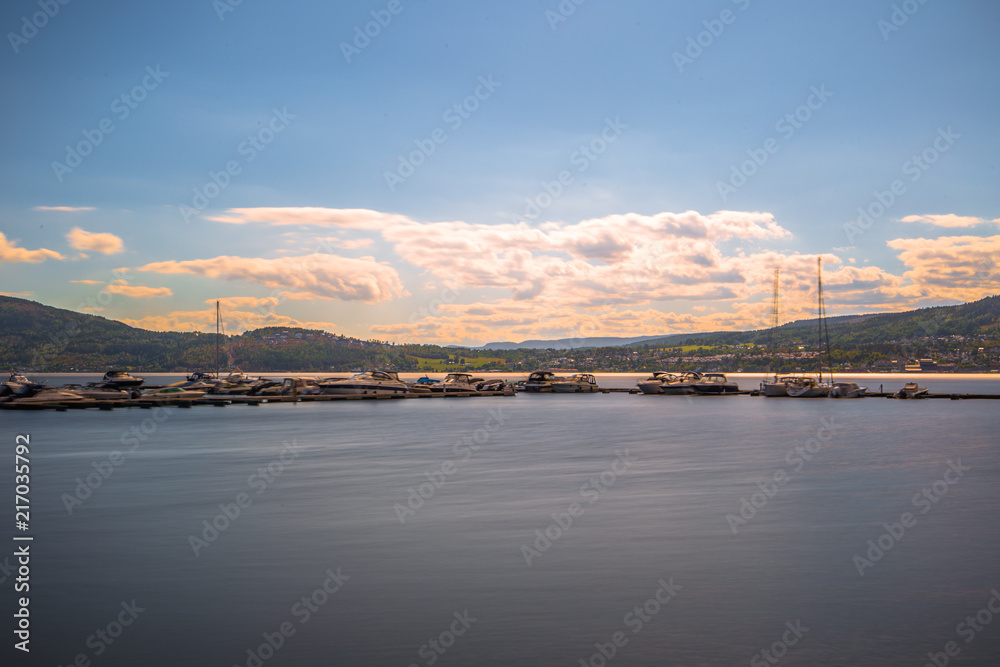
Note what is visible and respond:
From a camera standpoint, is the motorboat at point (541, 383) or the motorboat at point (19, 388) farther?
the motorboat at point (541, 383)

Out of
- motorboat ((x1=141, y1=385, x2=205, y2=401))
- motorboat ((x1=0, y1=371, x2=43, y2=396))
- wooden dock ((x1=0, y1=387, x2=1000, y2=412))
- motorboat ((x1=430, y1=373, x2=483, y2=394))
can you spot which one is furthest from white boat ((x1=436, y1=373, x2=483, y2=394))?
motorboat ((x1=0, y1=371, x2=43, y2=396))

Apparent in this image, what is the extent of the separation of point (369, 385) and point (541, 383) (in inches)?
1715

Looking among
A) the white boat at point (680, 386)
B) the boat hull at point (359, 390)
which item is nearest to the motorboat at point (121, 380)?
the boat hull at point (359, 390)

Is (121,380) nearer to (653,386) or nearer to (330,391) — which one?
(330,391)

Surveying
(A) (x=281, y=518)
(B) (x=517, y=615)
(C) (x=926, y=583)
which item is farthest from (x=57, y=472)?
(C) (x=926, y=583)

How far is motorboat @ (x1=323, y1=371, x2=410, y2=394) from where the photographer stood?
3839 inches

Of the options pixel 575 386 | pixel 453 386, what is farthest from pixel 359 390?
pixel 575 386

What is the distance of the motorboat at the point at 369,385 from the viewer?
97.5 m

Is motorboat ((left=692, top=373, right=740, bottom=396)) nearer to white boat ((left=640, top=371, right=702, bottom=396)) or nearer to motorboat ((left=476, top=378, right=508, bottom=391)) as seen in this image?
white boat ((left=640, top=371, right=702, bottom=396))

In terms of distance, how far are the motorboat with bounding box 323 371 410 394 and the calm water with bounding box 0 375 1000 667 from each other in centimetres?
5967

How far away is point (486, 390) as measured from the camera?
119000 millimetres

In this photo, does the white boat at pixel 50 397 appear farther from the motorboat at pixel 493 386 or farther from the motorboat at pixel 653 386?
the motorboat at pixel 653 386

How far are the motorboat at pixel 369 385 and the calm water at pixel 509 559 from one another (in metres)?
59.7

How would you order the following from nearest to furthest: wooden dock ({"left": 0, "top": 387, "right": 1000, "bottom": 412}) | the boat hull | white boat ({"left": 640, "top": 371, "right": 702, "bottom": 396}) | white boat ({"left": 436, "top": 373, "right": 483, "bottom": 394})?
wooden dock ({"left": 0, "top": 387, "right": 1000, "bottom": 412}) < the boat hull < white boat ({"left": 436, "top": 373, "right": 483, "bottom": 394}) < white boat ({"left": 640, "top": 371, "right": 702, "bottom": 396})
